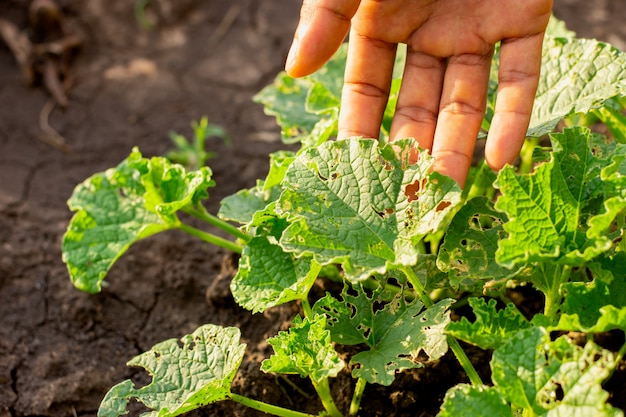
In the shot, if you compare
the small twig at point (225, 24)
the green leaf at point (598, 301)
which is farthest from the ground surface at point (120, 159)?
the green leaf at point (598, 301)

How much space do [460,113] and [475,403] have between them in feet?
3.43

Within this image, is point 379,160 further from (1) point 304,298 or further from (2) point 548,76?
(2) point 548,76

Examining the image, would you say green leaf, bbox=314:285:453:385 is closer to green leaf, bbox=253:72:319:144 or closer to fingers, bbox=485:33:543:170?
fingers, bbox=485:33:543:170

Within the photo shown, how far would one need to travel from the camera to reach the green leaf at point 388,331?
2191 millimetres

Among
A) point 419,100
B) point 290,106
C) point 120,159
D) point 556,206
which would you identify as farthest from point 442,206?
point 120,159

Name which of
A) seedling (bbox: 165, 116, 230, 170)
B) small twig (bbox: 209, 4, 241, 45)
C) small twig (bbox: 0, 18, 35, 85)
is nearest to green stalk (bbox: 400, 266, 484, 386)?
seedling (bbox: 165, 116, 230, 170)

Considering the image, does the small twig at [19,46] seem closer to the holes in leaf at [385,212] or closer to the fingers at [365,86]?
the fingers at [365,86]

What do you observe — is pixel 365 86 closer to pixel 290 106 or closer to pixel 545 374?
pixel 290 106

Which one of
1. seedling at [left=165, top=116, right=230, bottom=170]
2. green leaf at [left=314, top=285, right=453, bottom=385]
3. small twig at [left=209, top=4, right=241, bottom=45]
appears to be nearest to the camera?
green leaf at [left=314, top=285, right=453, bottom=385]

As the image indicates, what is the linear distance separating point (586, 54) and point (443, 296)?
3.49 ft

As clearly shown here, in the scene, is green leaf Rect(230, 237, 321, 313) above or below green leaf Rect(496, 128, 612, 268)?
below

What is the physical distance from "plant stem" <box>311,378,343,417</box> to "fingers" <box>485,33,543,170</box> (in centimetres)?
90

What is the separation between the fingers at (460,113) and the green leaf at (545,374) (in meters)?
0.68

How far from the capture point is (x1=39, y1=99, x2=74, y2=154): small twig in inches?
172
